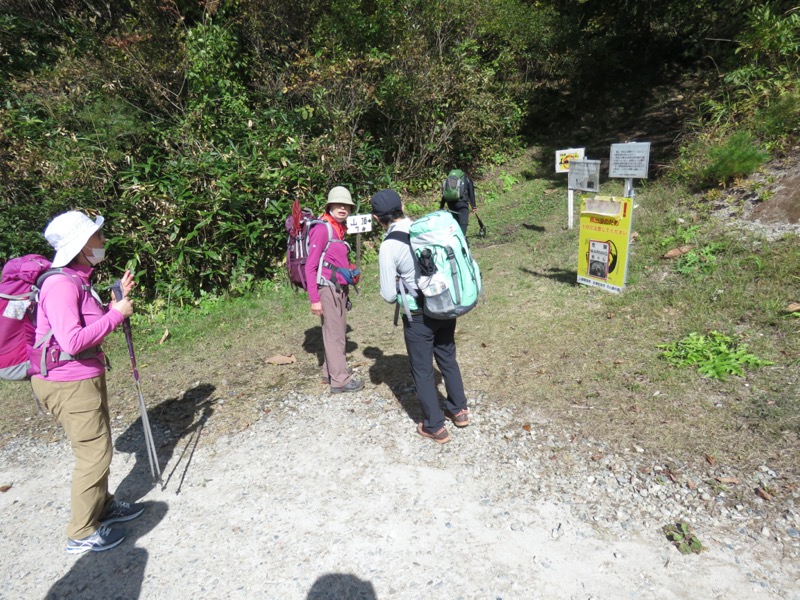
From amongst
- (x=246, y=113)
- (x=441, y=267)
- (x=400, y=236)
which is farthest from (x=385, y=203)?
(x=246, y=113)

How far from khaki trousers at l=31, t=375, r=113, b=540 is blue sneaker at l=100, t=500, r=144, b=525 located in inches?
7.8

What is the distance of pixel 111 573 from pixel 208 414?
1975 mm

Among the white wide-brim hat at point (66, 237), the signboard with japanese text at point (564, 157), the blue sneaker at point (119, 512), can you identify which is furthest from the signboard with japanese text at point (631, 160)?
the blue sneaker at point (119, 512)

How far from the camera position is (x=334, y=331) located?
4922 millimetres

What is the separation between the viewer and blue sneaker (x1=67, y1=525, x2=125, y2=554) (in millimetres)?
3152

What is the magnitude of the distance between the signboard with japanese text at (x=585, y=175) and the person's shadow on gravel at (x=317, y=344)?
4305mm

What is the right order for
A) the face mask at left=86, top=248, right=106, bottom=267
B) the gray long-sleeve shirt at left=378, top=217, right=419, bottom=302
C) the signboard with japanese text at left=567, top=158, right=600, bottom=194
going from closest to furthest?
1. the face mask at left=86, top=248, right=106, bottom=267
2. the gray long-sleeve shirt at left=378, top=217, right=419, bottom=302
3. the signboard with japanese text at left=567, top=158, right=600, bottom=194

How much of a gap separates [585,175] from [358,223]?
4217 mm

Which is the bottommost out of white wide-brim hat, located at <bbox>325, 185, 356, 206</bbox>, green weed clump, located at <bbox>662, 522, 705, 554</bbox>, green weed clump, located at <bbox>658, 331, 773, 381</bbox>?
green weed clump, located at <bbox>658, 331, 773, 381</bbox>

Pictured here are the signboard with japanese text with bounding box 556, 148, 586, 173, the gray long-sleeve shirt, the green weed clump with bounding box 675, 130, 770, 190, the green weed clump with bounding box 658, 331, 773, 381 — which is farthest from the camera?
the signboard with japanese text with bounding box 556, 148, 586, 173

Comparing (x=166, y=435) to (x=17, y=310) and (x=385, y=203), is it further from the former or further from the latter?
(x=385, y=203)

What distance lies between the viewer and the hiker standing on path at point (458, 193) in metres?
8.66

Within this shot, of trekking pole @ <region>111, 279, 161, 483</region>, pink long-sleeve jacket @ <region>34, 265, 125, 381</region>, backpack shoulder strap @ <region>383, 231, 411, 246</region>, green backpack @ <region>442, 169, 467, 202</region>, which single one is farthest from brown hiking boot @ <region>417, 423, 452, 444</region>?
green backpack @ <region>442, 169, 467, 202</region>

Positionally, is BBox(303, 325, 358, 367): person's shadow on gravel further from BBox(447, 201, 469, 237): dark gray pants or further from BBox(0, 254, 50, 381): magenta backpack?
BBox(447, 201, 469, 237): dark gray pants
